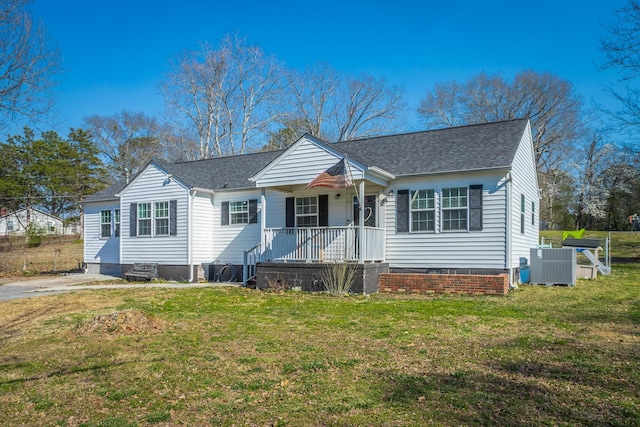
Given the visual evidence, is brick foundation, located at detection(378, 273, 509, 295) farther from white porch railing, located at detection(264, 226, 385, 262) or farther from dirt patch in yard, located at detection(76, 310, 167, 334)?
dirt patch in yard, located at detection(76, 310, 167, 334)

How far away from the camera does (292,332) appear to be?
7883 mm

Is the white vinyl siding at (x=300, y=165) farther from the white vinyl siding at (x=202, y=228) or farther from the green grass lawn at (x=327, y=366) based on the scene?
the green grass lawn at (x=327, y=366)

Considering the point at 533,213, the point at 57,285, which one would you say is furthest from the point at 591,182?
the point at 57,285

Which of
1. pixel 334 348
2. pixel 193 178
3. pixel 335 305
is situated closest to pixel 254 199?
pixel 193 178

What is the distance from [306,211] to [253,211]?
6.88ft

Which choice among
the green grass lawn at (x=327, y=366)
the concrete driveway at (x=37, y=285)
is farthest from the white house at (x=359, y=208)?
the green grass lawn at (x=327, y=366)

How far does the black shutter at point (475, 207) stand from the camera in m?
13.6

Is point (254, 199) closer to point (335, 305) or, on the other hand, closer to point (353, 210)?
point (353, 210)

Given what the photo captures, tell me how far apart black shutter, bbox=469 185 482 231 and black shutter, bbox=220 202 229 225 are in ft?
28.4

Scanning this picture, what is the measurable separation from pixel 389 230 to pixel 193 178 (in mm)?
7697

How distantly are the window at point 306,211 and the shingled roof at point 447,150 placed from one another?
2062mm

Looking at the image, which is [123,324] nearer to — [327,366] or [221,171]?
[327,366]

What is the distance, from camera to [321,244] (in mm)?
14375

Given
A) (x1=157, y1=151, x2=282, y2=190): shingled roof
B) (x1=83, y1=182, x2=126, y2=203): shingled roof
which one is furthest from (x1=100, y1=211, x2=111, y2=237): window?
(x1=157, y1=151, x2=282, y2=190): shingled roof
